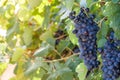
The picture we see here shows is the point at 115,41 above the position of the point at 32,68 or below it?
above

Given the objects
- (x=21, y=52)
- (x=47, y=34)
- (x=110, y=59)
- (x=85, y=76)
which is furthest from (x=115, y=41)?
(x=21, y=52)

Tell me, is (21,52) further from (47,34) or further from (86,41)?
(86,41)

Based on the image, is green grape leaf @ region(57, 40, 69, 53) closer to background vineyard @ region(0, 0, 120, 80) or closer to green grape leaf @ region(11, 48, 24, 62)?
background vineyard @ region(0, 0, 120, 80)

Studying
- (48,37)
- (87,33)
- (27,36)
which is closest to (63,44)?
(48,37)

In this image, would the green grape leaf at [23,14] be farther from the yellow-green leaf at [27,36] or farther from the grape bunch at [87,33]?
the grape bunch at [87,33]

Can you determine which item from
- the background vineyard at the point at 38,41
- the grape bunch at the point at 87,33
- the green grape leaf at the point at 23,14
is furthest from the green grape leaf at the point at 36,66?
the grape bunch at the point at 87,33

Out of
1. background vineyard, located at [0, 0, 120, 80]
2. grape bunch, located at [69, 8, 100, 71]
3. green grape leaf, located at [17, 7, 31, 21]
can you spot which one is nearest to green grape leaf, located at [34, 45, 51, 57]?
background vineyard, located at [0, 0, 120, 80]

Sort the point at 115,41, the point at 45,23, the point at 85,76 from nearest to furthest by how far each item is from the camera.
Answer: the point at 115,41 < the point at 85,76 < the point at 45,23
